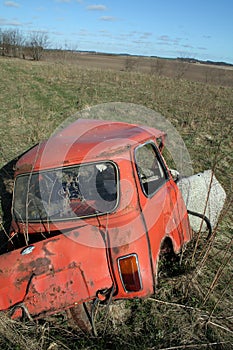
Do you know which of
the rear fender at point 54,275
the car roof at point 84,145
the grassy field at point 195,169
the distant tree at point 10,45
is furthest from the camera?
the distant tree at point 10,45

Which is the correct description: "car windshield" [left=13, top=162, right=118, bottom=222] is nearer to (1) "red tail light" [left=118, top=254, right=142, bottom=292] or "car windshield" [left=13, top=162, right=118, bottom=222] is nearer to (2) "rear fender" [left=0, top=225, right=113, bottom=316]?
(2) "rear fender" [left=0, top=225, right=113, bottom=316]

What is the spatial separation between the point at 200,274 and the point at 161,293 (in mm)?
624

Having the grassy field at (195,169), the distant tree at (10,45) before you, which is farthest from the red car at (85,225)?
the distant tree at (10,45)

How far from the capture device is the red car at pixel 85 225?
8.05 feet

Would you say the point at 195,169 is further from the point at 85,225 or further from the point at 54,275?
the point at 54,275

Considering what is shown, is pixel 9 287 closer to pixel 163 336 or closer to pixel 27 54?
pixel 163 336

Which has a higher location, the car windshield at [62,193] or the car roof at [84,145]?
the car roof at [84,145]

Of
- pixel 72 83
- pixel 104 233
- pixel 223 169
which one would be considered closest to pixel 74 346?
pixel 104 233

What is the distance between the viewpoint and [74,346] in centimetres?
256

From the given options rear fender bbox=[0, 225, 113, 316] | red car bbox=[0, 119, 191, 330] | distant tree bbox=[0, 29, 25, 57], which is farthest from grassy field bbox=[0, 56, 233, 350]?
distant tree bbox=[0, 29, 25, 57]

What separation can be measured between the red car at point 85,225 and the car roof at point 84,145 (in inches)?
0.4

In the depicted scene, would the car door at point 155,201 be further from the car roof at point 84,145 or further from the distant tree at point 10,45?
the distant tree at point 10,45

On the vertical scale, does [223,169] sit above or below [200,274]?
above

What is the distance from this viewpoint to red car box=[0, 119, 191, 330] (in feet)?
8.05
